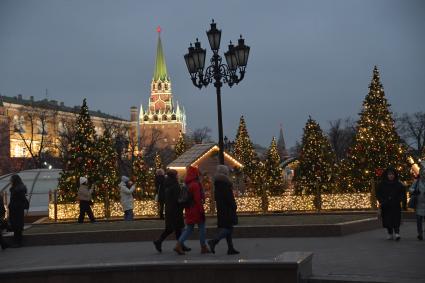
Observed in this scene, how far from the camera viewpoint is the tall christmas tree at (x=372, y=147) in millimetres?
31078

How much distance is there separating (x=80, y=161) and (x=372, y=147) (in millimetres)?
13695

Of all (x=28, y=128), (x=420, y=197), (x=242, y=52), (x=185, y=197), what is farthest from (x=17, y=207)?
(x=28, y=128)

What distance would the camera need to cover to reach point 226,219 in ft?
38.1

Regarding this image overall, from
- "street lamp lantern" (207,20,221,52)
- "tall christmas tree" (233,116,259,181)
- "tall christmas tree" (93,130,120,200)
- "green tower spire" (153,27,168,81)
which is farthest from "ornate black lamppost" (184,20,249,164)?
"green tower spire" (153,27,168,81)

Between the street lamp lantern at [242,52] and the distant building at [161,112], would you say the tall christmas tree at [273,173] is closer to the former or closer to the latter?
the street lamp lantern at [242,52]

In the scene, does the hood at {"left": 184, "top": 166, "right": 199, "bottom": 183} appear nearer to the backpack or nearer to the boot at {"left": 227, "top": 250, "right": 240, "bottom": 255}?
the backpack

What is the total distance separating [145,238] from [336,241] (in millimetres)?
4665

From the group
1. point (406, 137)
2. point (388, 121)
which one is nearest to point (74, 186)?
point (388, 121)

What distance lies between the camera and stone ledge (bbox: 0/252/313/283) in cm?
913

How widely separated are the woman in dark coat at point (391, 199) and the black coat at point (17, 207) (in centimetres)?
840

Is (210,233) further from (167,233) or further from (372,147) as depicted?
(372,147)


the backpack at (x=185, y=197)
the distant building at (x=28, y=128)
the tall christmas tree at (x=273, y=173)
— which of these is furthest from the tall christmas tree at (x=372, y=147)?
the distant building at (x=28, y=128)

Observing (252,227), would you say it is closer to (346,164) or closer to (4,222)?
(4,222)

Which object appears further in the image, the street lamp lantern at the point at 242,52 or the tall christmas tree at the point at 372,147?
the tall christmas tree at the point at 372,147
